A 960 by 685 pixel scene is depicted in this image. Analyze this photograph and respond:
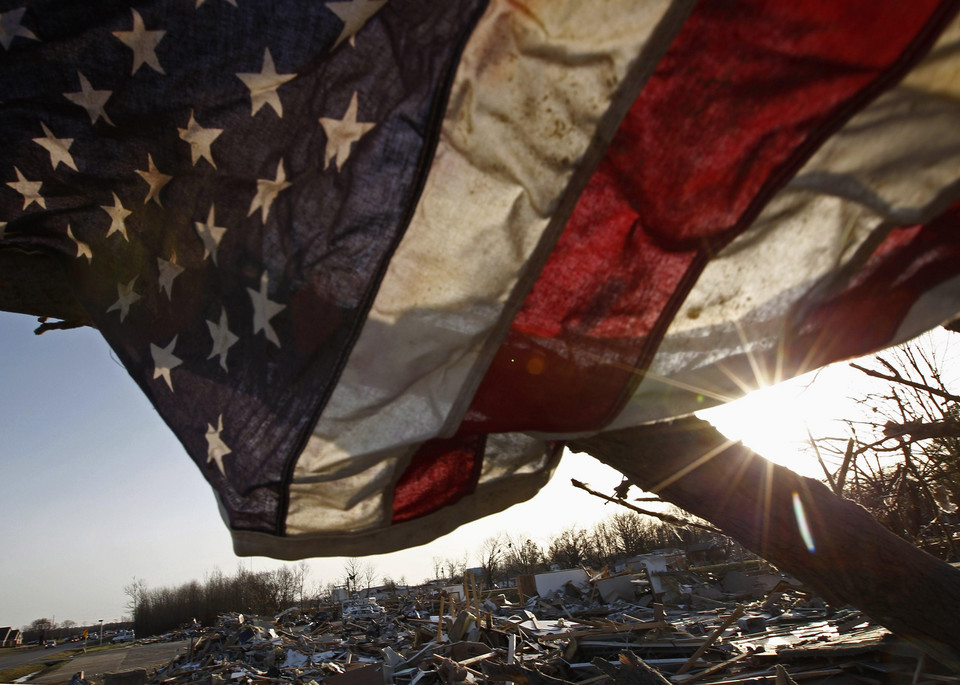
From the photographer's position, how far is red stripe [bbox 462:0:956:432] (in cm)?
112

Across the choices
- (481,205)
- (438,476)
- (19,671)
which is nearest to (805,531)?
(438,476)

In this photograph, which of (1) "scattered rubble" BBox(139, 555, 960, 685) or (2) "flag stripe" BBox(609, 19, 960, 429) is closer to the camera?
(2) "flag stripe" BBox(609, 19, 960, 429)

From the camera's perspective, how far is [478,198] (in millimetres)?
1292

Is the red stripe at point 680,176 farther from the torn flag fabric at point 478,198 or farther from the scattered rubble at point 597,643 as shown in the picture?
the scattered rubble at point 597,643

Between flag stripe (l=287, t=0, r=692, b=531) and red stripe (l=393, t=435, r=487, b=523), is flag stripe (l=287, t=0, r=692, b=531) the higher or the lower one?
the higher one

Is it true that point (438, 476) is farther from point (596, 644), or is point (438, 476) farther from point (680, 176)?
point (596, 644)

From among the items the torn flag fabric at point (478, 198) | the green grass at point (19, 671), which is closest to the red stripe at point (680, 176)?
the torn flag fabric at point (478, 198)

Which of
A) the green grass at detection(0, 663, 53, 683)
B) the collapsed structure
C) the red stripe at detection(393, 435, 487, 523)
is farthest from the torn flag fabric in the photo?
the green grass at detection(0, 663, 53, 683)

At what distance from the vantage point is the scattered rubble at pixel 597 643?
23.4 feet

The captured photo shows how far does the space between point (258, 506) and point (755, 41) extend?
1.79 m

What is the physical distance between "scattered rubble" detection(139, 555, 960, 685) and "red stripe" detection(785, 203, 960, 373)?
206 inches

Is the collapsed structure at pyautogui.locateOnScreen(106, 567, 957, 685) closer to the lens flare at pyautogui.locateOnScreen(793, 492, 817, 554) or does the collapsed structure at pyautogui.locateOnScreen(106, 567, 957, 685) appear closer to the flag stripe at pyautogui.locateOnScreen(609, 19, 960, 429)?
the lens flare at pyautogui.locateOnScreen(793, 492, 817, 554)

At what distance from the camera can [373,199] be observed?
135 cm

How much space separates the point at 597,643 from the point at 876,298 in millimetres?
11233
